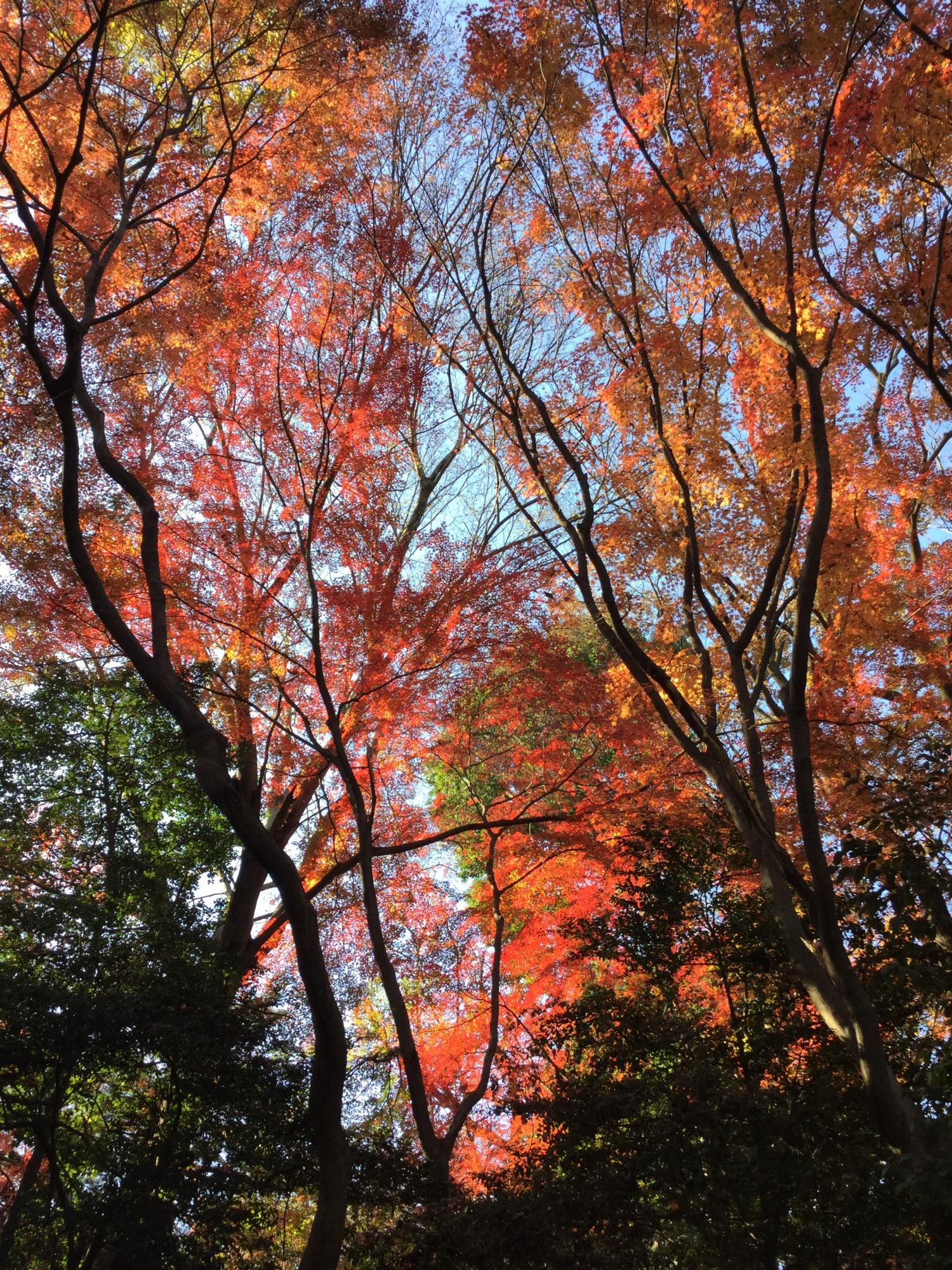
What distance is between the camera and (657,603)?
8.95m

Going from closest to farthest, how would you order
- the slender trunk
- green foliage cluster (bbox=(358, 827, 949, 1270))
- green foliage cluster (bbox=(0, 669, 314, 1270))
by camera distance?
green foliage cluster (bbox=(358, 827, 949, 1270)), green foliage cluster (bbox=(0, 669, 314, 1270)), the slender trunk

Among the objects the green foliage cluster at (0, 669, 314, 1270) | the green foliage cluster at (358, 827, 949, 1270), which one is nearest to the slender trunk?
the green foliage cluster at (0, 669, 314, 1270)

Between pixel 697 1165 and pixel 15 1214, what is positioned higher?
pixel 697 1165

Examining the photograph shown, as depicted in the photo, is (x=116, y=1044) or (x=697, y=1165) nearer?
(x=697, y=1165)

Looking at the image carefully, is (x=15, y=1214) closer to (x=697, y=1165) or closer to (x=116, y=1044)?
(x=116, y=1044)

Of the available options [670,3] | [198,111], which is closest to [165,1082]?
[198,111]

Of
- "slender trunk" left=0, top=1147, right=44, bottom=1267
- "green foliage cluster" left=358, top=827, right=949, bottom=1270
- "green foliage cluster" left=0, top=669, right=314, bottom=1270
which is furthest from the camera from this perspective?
"slender trunk" left=0, top=1147, right=44, bottom=1267

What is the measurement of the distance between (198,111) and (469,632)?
541 centimetres

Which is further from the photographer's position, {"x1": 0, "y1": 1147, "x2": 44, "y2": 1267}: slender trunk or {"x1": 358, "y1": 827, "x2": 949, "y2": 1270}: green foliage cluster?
{"x1": 0, "y1": 1147, "x2": 44, "y2": 1267}: slender trunk

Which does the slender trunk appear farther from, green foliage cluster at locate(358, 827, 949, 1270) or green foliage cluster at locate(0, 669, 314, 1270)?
green foliage cluster at locate(358, 827, 949, 1270)

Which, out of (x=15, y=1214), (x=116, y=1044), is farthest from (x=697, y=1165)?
(x=15, y=1214)

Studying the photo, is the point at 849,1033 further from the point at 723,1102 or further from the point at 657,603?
the point at 657,603

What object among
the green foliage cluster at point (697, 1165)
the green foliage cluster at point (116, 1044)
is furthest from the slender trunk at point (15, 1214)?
the green foliage cluster at point (697, 1165)

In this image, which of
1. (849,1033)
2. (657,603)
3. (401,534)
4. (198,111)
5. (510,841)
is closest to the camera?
(849,1033)
